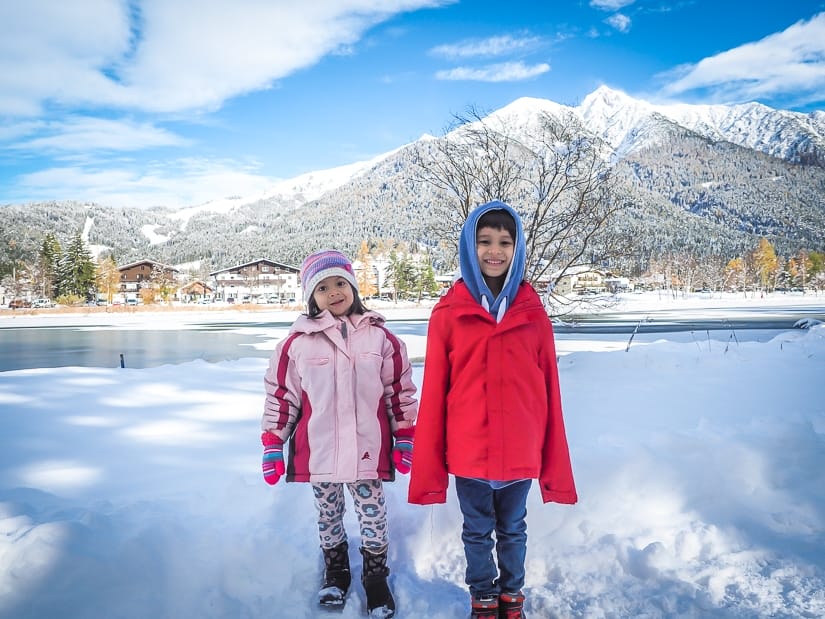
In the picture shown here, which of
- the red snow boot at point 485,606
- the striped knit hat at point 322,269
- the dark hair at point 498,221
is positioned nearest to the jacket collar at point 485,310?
the dark hair at point 498,221

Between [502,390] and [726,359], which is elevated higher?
[502,390]

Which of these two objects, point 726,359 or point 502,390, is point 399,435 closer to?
point 502,390

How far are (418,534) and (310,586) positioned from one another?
624mm

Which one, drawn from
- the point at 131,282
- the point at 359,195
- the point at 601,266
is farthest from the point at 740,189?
the point at 601,266

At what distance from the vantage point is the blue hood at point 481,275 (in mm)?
1964

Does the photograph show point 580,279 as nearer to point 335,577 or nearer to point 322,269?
point 322,269

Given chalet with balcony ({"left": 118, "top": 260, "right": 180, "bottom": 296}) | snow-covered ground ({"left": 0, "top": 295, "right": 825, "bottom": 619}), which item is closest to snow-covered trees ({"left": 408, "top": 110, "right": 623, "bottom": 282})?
snow-covered ground ({"left": 0, "top": 295, "right": 825, "bottom": 619})

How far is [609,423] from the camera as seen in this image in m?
4.15

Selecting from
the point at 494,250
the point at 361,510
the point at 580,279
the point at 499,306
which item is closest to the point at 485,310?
the point at 499,306

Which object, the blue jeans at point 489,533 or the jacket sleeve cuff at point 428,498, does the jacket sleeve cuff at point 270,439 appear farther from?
the blue jeans at point 489,533

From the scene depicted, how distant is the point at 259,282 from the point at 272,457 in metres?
78.3

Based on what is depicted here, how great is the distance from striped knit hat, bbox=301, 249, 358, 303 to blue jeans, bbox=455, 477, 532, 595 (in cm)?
105

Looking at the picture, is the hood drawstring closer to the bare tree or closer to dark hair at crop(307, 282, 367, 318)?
dark hair at crop(307, 282, 367, 318)

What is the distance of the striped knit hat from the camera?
221cm
